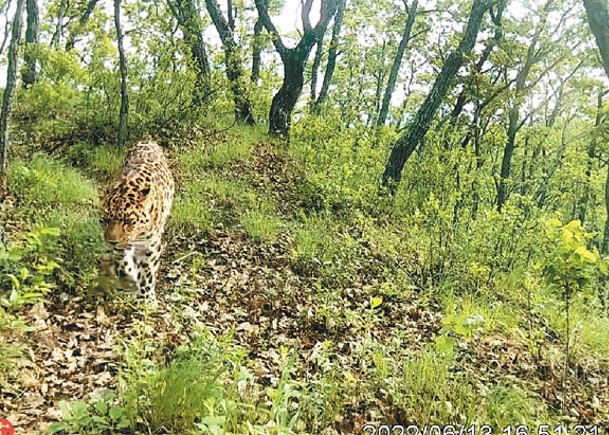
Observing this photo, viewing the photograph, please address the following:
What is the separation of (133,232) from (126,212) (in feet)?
0.66

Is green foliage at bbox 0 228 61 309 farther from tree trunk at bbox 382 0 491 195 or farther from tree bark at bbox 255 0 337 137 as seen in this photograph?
tree bark at bbox 255 0 337 137

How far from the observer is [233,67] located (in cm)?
1078

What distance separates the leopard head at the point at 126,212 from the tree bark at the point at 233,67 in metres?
6.06

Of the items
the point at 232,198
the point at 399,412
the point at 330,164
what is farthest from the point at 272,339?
the point at 330,164

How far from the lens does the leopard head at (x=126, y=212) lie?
477 centimetres

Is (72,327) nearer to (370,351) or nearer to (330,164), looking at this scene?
(370,351)

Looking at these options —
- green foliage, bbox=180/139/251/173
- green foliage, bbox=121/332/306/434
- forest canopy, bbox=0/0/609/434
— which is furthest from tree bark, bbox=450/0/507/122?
green foliage, bbox=121/332/306/434

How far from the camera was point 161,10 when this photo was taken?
38.0 ft

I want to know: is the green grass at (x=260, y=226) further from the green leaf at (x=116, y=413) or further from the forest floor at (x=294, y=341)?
the green leaf at (x=116, y=413)

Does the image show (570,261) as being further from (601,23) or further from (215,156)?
(215,156)

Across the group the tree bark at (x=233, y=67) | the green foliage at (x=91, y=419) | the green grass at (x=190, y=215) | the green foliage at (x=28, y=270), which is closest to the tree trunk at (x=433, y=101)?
the tree bark at (x=233, y=67)

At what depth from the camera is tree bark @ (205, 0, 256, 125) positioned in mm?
10711

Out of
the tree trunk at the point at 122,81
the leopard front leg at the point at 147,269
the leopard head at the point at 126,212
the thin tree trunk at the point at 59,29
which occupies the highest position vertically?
the thin tree trunk at the point at 59,29
